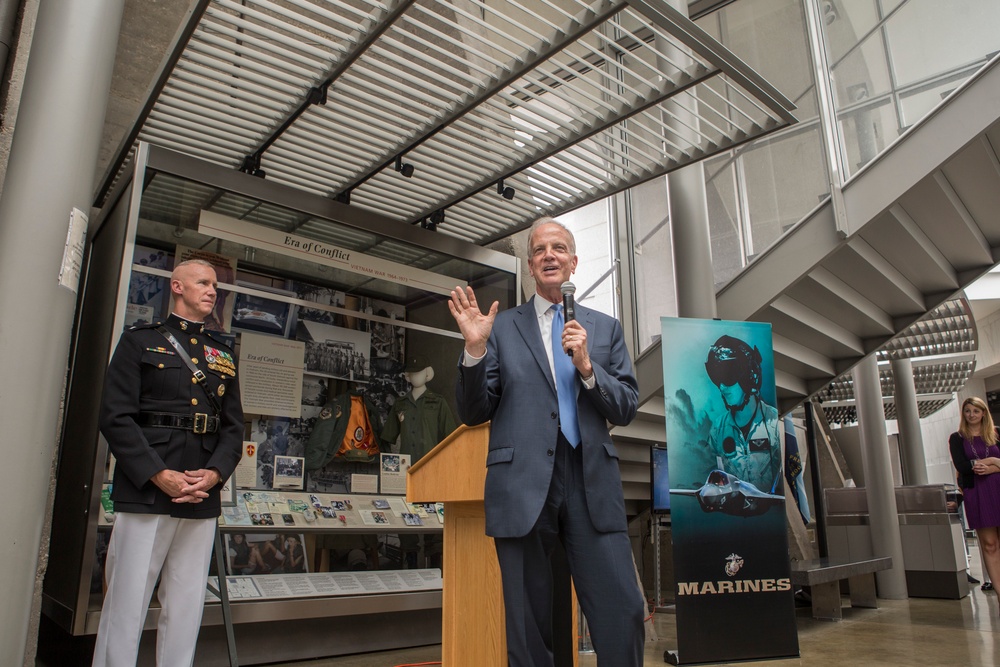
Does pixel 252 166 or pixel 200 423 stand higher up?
pixel 252 166

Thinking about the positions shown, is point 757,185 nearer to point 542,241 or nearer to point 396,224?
point 396,224

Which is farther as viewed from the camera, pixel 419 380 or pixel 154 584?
pixel 419 380

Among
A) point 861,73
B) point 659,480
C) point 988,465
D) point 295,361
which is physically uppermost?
point 861,73

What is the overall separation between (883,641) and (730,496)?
1534 millimetres

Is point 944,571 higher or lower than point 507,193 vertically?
lower

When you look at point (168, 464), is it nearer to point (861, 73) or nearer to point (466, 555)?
point (466, 555)

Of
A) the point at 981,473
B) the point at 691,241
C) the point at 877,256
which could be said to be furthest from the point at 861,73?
the point at 981,473

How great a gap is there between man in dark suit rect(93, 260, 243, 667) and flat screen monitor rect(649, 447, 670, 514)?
12.8 ft

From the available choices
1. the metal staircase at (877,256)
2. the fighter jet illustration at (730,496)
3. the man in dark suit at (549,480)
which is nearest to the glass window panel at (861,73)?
the metal staircase at (877,256)

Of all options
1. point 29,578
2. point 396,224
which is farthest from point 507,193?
point 29,578

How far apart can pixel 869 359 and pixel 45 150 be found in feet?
26.7

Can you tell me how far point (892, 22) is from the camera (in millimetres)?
5227

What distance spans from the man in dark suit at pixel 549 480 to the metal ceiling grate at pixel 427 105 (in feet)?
5.59

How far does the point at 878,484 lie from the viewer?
7480 millimetres
